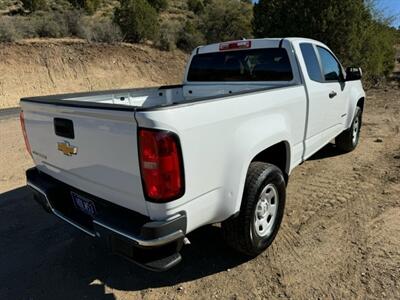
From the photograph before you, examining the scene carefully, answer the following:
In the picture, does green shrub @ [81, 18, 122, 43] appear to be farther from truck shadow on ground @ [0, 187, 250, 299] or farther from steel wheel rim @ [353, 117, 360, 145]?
truck shadow on ground @ [0, 187, 250, 299]

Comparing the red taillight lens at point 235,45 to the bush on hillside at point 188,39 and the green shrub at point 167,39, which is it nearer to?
the green shrub at point 167,39

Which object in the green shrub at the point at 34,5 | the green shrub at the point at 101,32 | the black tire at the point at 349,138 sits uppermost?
the green shrub at the point at 34,5

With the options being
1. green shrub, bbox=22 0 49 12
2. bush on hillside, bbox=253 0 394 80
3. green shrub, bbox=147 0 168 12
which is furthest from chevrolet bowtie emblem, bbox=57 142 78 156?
green shrub, bbox=147 0 168 12

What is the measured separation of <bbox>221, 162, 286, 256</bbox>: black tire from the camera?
9.71 feet

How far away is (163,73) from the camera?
72.9ft

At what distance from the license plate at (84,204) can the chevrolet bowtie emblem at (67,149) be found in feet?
1.22

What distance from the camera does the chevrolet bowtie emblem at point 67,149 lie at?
9.04 ft

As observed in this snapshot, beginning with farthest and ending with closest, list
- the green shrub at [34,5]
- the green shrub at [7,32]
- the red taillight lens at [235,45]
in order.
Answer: the green shrub at [34,5], the green shrub at [7,32], the red taillight lens at [235,45]

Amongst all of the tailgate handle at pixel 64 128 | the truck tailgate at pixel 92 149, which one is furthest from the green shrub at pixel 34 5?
the tailgate handle at pixel 64 128

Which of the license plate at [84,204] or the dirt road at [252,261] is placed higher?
the license plate at [84,204]

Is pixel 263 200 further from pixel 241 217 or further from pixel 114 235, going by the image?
pixel 114 235

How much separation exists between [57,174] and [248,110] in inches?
67.2

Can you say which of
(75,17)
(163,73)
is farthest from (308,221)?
(75,17)

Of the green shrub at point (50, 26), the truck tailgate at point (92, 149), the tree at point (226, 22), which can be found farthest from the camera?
the tree at point (226, 22)
